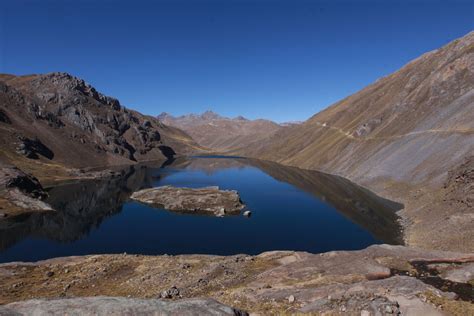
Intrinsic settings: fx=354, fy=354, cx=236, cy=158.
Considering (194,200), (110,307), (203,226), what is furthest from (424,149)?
(110,307)

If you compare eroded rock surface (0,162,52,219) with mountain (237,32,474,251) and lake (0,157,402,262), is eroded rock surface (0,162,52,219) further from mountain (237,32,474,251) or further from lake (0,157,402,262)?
mountain (237,32,474,251)

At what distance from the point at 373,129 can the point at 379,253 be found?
5514 inches

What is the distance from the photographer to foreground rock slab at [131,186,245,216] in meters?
102

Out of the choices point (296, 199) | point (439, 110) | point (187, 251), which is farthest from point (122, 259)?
point (439, 110)

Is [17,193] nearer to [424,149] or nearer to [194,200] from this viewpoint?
[194,200]

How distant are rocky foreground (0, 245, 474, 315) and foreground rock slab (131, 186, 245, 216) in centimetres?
5166

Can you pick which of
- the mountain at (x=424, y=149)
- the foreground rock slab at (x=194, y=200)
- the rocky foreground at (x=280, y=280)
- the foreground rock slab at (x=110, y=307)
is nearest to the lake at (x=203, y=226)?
the foreground rock slab at (x=194, y=200)

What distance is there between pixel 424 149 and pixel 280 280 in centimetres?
9453

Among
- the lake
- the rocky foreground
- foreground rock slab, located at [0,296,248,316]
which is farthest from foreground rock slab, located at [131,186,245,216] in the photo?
foreground rock slab, located at [0,296,248,316]

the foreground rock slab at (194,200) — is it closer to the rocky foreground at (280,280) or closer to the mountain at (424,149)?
the mountain at (424,149)

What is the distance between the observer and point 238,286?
35375mm

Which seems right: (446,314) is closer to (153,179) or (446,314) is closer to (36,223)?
(36,223)

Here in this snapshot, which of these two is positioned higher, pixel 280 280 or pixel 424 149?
pixel 424 149

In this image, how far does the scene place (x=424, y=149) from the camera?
110m
